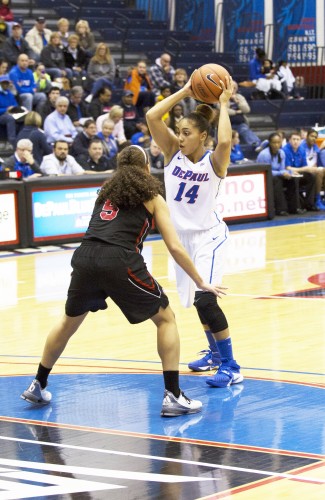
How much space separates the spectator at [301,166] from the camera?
20656 millimetres

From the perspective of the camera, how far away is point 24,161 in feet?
55.5

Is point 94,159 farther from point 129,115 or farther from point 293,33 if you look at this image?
point 293,33

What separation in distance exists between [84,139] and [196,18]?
12.3 metres

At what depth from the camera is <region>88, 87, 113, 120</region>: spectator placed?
2102cm

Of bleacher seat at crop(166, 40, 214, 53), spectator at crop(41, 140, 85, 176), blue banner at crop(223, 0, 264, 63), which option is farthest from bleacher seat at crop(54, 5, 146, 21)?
spectator at crop(41, 140, 85, 176)

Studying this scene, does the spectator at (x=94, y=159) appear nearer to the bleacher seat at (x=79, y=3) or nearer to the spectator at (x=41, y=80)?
the spectator at (x=41, y=80)

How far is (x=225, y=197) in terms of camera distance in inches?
734

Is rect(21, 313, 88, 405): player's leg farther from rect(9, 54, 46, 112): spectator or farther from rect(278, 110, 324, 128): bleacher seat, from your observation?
rect(278, 110, 324, 128): bleacher seat

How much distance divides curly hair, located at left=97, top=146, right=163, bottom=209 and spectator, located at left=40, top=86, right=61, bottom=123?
42.4ft

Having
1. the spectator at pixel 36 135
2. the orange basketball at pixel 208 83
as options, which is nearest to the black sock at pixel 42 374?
the orange basketball at pixel 208 83

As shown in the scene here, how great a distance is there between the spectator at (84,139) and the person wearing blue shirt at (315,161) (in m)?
4.50

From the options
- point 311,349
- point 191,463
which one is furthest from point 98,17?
point 191,463

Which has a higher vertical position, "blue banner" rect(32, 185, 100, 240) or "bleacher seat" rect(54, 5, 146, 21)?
"bleacher seat" rect(54, 5, 146, 21)

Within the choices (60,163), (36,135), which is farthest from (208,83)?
(36,135)
